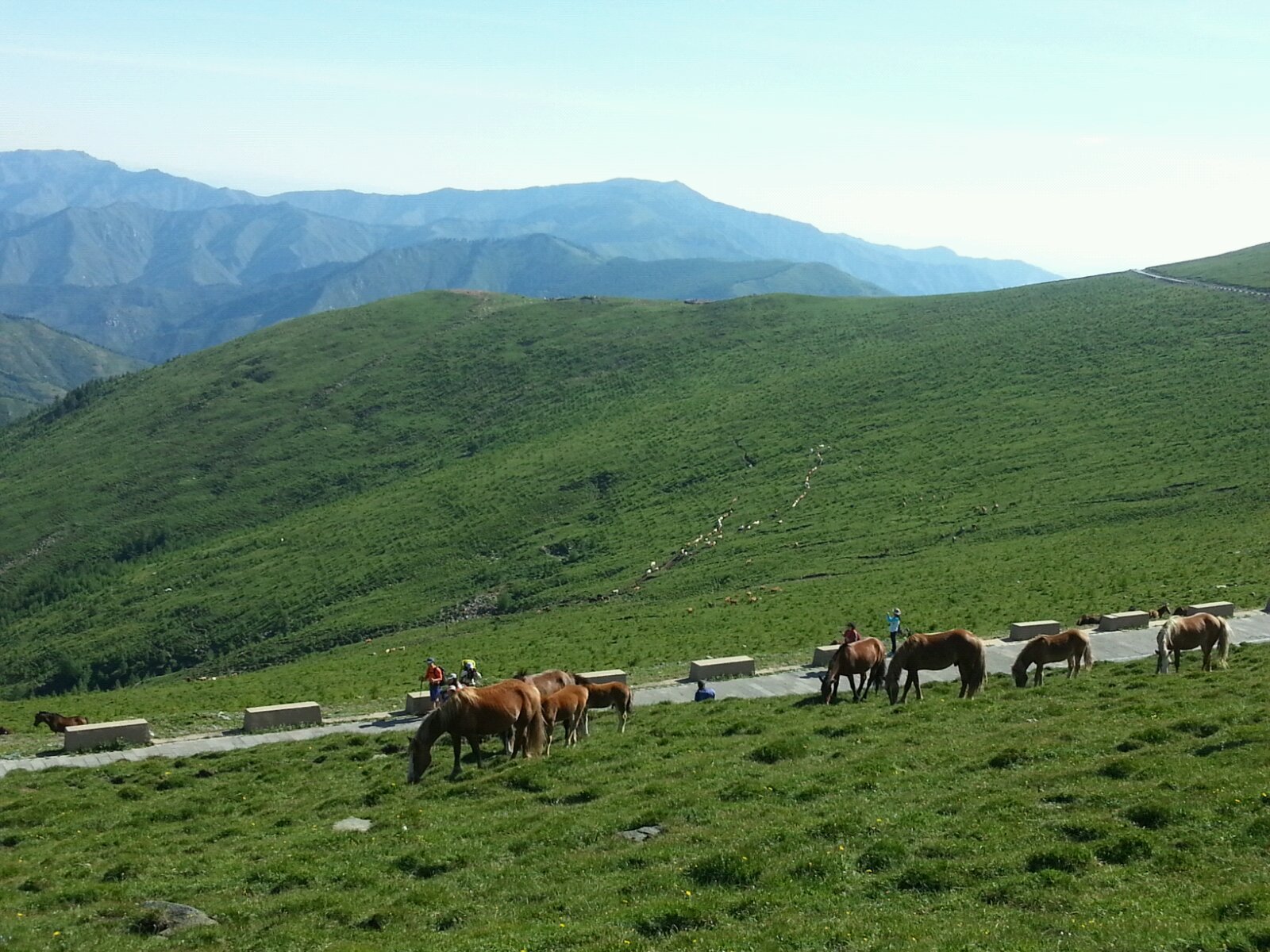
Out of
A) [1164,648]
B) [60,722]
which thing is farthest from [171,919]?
[60,722]

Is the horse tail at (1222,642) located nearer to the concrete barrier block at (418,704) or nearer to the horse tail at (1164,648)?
the horse tail at (1164,648)

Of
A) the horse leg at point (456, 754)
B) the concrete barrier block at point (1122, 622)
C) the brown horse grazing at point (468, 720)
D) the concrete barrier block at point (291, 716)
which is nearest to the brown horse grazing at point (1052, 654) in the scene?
the concrete barrier block at point (1122, 622)

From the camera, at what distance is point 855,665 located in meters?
28.7

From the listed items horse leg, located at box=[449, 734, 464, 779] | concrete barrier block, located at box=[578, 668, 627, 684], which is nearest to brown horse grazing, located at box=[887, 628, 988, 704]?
concrete barrier block, located at box=[578, 668, 627, 684]

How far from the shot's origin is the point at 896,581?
6469 cm

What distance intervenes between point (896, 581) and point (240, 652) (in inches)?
2217

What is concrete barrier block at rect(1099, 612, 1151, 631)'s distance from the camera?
41.2m

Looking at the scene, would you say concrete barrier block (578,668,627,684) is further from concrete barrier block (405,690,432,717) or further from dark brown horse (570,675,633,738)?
dark brown horse (570,675,633,738)

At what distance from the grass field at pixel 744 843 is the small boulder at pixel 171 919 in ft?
0.71

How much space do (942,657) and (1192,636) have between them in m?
7.55

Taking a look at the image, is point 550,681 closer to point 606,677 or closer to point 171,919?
point 606,677

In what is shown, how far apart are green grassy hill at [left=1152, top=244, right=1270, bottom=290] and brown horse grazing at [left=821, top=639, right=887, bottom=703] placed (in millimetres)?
125285

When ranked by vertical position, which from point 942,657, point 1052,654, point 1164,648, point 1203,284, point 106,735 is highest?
point 1203,284

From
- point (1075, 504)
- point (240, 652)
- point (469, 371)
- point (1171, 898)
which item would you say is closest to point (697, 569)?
point (1075, 504)
